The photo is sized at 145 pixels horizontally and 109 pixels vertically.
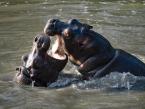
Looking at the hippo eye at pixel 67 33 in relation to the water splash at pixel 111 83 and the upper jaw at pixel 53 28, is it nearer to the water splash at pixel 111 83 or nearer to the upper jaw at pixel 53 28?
the upper jaw at pixel 53 28

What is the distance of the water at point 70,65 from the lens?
6.51 metres

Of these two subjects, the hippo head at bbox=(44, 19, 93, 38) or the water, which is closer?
the water

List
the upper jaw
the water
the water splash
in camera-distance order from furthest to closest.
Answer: the water splash, the upper jaw, the water

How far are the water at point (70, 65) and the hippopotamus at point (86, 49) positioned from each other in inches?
5.2

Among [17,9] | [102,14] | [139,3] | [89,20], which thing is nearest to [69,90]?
[89,20]

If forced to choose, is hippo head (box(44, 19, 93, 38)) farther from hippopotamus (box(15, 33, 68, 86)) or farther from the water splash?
the water splash

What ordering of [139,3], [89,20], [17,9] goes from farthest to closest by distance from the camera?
[139,3], [17,9], [89,20]

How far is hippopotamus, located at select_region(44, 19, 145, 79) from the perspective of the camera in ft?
22.6

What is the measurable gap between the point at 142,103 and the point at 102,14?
25.5ft

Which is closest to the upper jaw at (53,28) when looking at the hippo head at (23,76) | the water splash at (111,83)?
the hippo head at (23,76)

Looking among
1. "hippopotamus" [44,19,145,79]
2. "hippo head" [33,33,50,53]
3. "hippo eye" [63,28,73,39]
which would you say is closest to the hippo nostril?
"hippo head" [33,33,50,53]

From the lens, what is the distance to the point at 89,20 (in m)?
13.2

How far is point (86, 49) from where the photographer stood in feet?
22.7

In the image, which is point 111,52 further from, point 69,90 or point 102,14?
point 102,14
